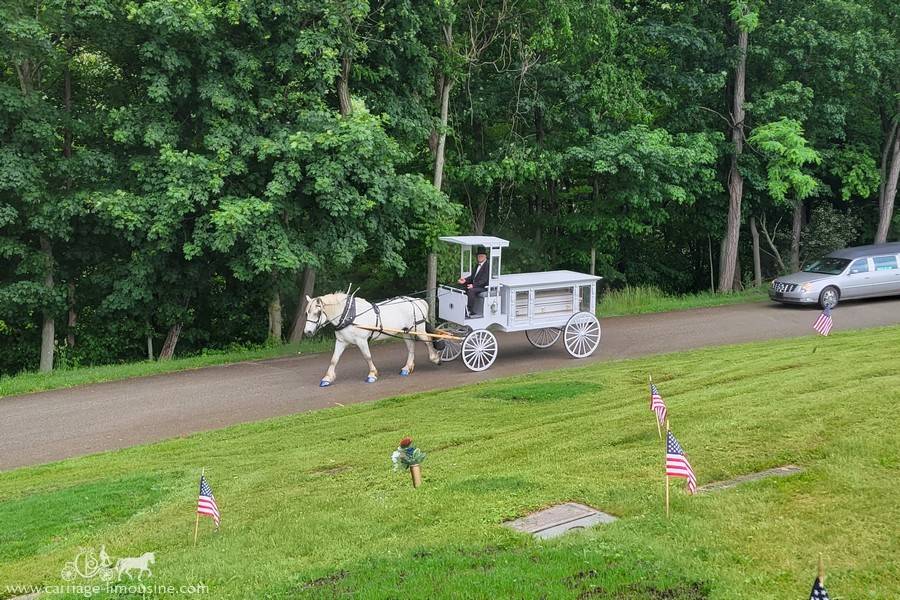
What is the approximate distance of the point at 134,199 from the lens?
17.2 m

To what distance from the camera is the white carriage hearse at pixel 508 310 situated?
16359mm

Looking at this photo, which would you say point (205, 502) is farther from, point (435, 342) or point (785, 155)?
point (785, 155)

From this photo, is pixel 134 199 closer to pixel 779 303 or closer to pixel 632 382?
pixel 632 382

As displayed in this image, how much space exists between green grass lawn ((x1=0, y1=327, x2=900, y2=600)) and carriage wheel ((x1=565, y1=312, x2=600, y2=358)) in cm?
385

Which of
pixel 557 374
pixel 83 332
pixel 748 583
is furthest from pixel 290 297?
pixel 748 583

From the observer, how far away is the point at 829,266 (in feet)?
75.3

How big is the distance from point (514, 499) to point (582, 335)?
993cm

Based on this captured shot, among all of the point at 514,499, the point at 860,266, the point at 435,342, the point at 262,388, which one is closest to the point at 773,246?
the point at 860,266

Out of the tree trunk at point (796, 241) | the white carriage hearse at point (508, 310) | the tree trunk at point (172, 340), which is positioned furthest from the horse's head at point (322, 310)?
the tree trunk at point (796, 241)

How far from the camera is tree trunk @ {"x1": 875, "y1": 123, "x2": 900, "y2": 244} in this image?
90.7ft

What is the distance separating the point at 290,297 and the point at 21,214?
7.68 metres

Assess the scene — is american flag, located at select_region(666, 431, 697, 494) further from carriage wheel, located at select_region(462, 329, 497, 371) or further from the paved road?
carriage wheel, located at select_region(462, 329, 497, 371)

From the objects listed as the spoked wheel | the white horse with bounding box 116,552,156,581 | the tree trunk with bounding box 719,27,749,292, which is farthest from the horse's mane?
the tree trunk with bounding box 719,27,749,292

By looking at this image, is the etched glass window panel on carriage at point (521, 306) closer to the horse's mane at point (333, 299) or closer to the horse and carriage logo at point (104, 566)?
the horse's mane at point (333, 299)
